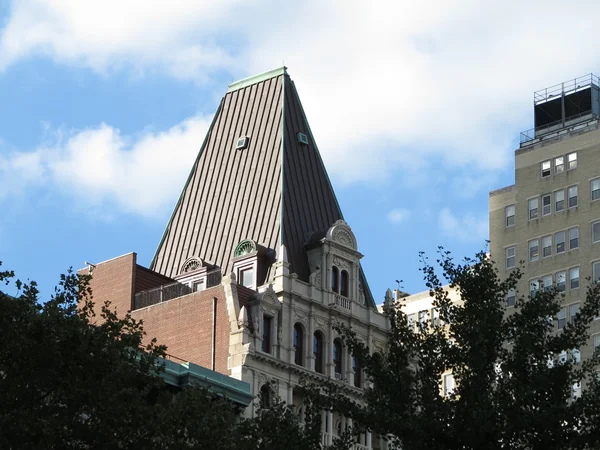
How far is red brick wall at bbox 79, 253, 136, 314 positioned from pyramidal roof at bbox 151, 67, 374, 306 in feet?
11.9

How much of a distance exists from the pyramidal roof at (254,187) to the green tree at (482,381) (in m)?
38.5

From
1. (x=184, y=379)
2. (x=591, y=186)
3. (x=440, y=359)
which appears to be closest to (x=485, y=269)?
(x=440, y=359)

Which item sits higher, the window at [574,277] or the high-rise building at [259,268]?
the window at [574,277]

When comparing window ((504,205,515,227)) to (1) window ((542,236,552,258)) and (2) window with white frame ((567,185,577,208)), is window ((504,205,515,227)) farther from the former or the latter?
(2) window with white frame ((567,185,577,208))

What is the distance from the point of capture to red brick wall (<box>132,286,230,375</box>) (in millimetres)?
93000

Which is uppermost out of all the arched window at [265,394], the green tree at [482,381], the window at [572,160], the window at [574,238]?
the window at [572,160]

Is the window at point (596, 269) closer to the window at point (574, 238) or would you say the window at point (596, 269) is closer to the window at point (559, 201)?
the window at point (574, 238)

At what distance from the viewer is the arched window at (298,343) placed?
9431cm

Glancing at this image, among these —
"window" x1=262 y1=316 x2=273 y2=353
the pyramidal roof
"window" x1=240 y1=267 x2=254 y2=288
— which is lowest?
"window" x1=262 y1=316 x2=273 y2=353

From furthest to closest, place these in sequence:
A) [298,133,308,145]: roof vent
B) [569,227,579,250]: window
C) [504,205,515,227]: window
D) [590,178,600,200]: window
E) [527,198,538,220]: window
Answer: [504,205,515,227]: window
[527,198,538,220]: window
[590,178,600,200]: window
[569,227,579,250]: window
[298,133,308,145]: roof vent

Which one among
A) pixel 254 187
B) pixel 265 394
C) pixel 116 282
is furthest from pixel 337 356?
pixel 116 282

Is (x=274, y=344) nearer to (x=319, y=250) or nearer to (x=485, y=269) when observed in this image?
(x=319, y=250)

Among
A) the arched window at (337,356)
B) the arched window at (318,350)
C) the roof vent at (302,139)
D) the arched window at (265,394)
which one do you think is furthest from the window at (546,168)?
the arched window at (265,394)

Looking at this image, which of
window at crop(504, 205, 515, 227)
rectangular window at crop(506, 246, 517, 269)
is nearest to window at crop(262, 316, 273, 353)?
rectangular window at crop(506, 246, 517, 269)
